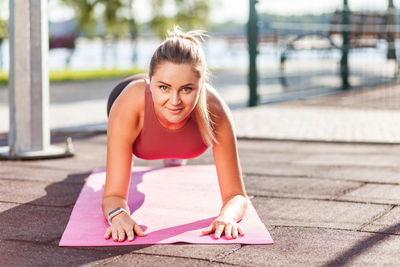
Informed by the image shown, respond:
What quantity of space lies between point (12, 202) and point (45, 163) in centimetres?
138

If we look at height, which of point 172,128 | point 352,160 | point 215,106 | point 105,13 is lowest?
point 352,160

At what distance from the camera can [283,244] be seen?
3.22 metres

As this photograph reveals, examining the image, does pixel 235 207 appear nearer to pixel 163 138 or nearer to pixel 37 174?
pixel 163 138

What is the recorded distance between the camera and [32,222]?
11.9 feet

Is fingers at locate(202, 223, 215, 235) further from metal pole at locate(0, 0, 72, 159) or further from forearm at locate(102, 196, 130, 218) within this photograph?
metal pole at locate(0, 0, 72, 159)

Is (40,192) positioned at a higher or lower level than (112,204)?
lower

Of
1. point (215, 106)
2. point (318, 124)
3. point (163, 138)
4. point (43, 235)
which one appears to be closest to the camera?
point (43, 235)

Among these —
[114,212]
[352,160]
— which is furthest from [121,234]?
[352,160]

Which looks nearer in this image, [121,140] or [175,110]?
[175,110]

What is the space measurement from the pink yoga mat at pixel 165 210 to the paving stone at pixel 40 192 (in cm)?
9

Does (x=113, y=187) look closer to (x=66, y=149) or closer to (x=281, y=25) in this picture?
(x=66, y=149)

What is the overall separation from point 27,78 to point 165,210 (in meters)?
2.14

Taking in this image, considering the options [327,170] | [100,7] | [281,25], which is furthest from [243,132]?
[100,7]

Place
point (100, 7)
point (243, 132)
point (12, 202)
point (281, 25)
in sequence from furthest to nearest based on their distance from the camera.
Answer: point (100, 7), point (281, 25), point (243, 132), point (12, 202)
